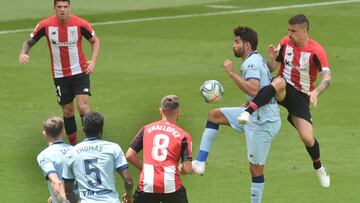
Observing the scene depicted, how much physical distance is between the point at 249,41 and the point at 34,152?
5473 mm

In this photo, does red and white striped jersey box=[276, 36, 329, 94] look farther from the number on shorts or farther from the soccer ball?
the number on shorts

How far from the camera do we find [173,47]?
89.5 feet

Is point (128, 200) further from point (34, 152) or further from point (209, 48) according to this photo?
point (209, 48)

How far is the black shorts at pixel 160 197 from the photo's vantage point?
1285 centimetres

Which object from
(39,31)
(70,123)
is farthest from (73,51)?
(70,123)

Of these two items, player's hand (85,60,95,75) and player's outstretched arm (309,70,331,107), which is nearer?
player's outstretched arm (309,70,331,107)

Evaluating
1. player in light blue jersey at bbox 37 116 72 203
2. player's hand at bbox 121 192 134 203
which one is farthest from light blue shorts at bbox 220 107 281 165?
player in light blue jersey at bbox 37 116 72 203

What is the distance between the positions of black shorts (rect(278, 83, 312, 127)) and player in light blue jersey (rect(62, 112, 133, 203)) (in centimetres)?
466

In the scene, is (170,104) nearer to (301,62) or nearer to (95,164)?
(95,164)

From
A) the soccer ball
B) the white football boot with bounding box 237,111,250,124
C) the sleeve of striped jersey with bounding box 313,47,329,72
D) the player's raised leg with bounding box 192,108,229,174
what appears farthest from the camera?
the sleeve of striped jersey with bounding box 313,47,329,72

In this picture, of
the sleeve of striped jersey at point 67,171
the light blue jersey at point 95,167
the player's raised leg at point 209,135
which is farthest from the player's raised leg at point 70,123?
the light blue jersey at point 95,167

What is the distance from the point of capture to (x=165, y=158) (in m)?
12.8

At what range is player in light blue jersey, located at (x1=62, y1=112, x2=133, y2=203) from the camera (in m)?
12.1

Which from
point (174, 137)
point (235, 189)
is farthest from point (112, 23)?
point (174, 137)
